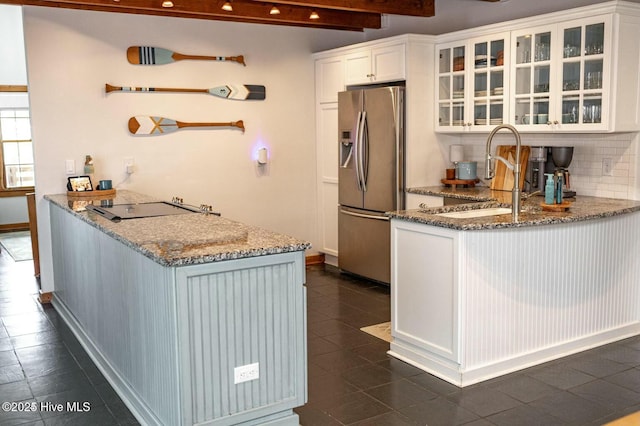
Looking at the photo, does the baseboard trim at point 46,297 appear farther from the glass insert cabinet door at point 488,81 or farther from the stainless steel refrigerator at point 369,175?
the glass insert cabinet door at point 488,81

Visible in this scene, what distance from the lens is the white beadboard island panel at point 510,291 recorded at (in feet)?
12.0

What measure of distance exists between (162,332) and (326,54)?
4287mm

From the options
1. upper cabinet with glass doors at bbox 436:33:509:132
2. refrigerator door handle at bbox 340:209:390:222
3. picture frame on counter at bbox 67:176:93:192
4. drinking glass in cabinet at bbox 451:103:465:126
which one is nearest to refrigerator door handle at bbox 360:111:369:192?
refrigerator door handle at bbox 340:209:390:222

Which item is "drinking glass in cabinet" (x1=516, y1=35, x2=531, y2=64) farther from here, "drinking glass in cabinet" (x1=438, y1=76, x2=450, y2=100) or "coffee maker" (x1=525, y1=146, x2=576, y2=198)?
"drinking glass in cabinet" (x1=438, y1=76, x2=450, y2=100)

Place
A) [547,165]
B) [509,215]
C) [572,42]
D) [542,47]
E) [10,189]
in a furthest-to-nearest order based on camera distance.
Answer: [10,189] → [547,165] → [542,47] → [572,42] → [509,215]

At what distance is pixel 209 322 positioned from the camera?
284 centimetres

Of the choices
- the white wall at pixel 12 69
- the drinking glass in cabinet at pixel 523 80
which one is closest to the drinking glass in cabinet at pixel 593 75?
the drinking glass in cabinet at pixel 523 80

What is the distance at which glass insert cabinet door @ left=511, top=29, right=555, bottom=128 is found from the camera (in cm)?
466

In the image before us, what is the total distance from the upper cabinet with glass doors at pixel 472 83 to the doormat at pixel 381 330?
182 cm

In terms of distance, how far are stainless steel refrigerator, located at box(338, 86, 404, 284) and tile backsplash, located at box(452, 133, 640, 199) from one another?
117 centimetres

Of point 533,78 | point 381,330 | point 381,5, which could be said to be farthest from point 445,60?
point 381,330

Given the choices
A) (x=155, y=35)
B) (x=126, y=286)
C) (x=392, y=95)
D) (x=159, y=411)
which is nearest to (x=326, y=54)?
(x=392, y=95)

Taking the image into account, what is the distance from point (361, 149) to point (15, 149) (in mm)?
6443

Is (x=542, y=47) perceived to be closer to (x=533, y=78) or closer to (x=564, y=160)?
(x=533, y=78)
